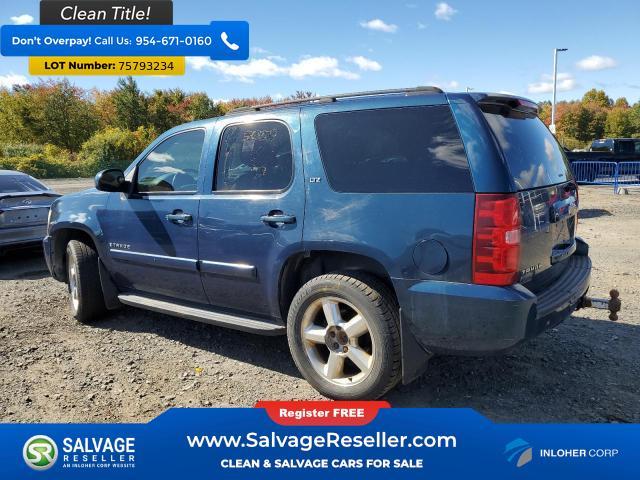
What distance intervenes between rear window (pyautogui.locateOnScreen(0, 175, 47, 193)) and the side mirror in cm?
406

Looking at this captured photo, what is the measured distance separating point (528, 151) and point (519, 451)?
1.60m

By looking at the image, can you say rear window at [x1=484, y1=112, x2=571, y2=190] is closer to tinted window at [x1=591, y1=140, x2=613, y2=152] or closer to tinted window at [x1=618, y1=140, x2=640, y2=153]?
tinted window at [x1=591, y1=140, x2=613, y2=152]

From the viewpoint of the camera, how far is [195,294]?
368cm

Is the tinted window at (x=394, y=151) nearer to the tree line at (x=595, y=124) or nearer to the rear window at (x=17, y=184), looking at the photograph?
the rear window at (x=17, y=184)

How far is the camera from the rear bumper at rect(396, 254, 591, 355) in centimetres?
241

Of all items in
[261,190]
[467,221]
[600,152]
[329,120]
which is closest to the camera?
[467,221]

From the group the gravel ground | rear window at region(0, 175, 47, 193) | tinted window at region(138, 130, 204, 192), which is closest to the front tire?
the gravel ground

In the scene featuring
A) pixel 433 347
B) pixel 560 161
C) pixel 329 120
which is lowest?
pixel 433 347

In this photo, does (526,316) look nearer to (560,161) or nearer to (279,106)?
(560,161)

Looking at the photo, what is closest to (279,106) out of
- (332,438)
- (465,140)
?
A: (465,140)

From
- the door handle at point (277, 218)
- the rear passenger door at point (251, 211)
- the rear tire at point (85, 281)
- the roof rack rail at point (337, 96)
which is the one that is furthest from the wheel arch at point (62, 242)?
the door handle at point (277, 218)

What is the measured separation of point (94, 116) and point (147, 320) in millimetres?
47032

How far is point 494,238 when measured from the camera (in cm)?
239

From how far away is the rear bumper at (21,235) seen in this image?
257 inches
